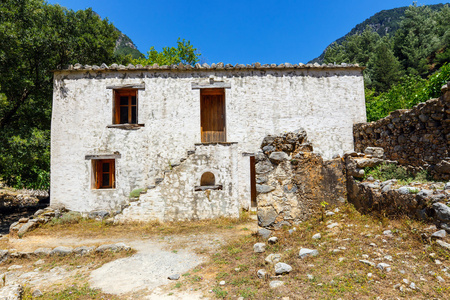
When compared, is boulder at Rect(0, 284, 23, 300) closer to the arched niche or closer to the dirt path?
the dirt path

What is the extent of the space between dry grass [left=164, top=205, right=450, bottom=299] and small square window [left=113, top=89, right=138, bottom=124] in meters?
7.55

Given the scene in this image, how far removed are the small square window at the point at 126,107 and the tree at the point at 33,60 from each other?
296cm

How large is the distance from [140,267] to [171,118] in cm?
610

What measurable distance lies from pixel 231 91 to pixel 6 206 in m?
14.1

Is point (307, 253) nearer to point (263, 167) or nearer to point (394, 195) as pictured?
point (394, 195)

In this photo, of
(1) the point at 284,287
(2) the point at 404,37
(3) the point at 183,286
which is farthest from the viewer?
(2) the point at 404,37

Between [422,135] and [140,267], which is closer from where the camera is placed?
[140,267]

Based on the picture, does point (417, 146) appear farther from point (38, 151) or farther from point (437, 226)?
point (38, 151)

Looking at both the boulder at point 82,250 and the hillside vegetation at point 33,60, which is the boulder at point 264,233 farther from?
the hillside vegetation at point 33,60

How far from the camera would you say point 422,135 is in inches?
229

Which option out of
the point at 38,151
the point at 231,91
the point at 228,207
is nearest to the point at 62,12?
the point at 38,151

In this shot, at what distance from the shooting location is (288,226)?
564cm

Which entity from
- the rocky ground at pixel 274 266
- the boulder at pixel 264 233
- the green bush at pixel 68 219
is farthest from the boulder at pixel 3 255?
the boulder at pixel 264 233

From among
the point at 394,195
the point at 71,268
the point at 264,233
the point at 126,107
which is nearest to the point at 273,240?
the point at 264,233
